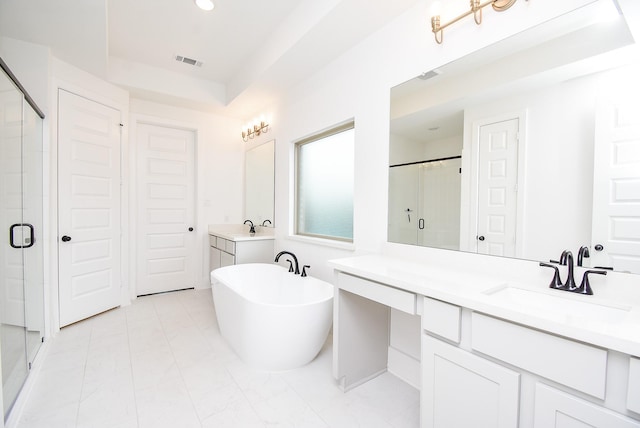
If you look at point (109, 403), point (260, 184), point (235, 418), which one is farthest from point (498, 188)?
point (260, 184)

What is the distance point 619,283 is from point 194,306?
A: 3601 millimetres

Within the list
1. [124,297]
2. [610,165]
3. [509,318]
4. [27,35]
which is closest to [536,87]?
[610,165]

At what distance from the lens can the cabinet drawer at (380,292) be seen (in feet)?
4.46

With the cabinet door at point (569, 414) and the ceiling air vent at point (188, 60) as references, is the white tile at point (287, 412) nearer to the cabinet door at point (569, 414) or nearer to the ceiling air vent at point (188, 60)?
the cabinet door at point (569, 414)

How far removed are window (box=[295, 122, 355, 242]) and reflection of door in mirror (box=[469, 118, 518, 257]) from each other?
1197 mm

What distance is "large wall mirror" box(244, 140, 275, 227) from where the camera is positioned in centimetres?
369

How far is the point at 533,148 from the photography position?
4.47 ft

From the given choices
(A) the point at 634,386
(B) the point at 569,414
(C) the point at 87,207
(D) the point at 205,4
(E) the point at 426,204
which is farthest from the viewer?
(C) the point at 87,207

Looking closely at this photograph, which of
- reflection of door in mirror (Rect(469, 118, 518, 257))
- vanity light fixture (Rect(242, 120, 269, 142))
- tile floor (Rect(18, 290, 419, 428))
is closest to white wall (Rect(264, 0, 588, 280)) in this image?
reflection of door in mirror (Rect(469, 118, 518, 257))

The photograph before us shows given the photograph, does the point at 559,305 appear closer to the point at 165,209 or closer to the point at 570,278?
the point at 570,278

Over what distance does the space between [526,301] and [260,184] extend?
336cm

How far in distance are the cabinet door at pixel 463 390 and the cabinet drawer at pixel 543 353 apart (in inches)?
2.8

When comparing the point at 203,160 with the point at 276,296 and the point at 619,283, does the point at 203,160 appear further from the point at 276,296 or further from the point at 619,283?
the point at 619,283

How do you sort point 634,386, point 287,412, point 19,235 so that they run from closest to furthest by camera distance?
1. point 634,386
2. point 287,412
3. point 19,235
